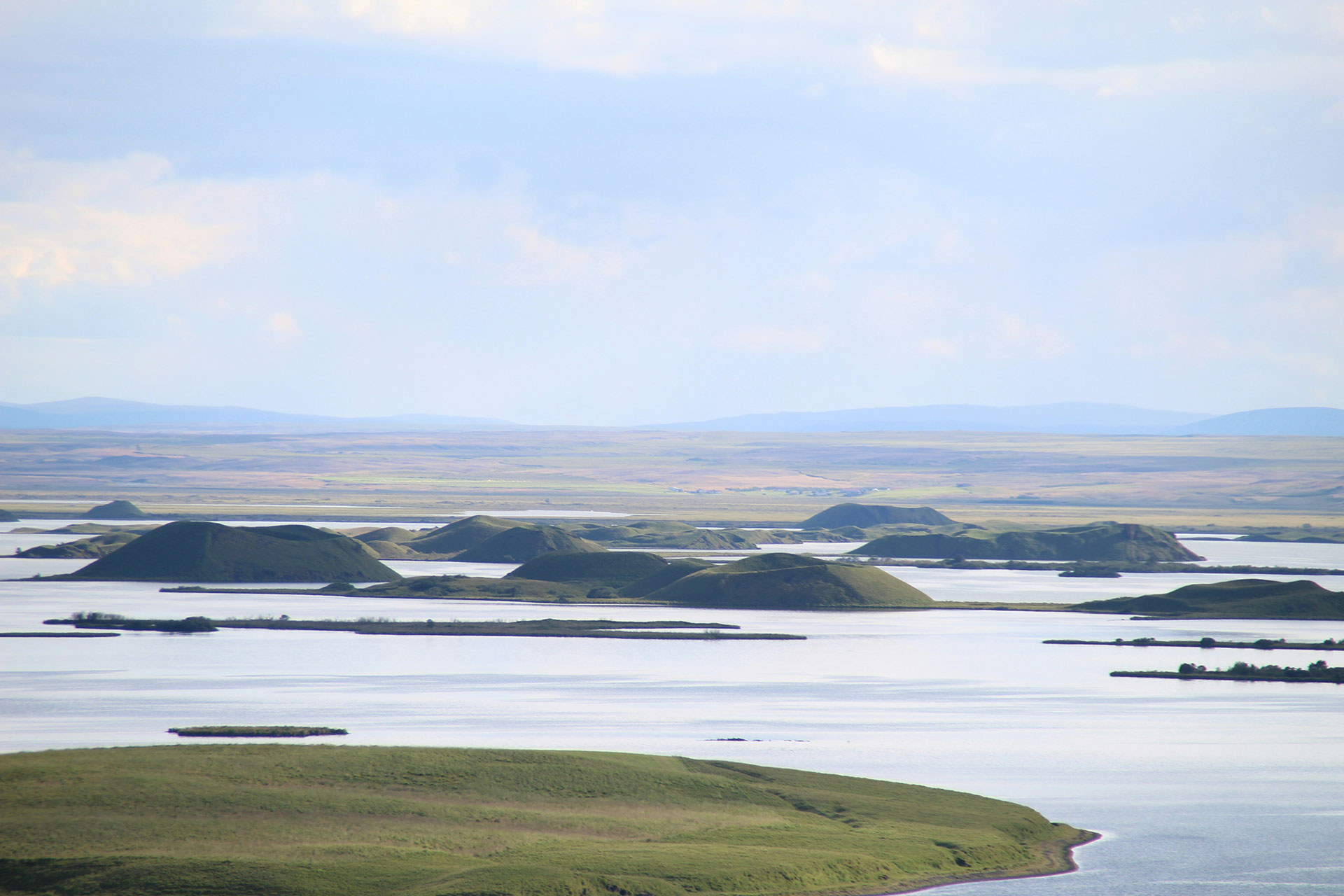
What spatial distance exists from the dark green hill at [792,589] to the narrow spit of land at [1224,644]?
70.3ft

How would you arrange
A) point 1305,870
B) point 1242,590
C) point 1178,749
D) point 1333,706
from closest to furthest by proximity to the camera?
point 1305,870
point 1178,749
point 1333,706
point 1242,590

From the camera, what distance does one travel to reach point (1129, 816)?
4131cm

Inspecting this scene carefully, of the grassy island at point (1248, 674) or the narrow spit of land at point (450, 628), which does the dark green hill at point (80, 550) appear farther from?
the grassy island at point (1248, 674)

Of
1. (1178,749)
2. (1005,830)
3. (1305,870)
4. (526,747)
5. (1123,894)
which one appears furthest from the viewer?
(1178,749)

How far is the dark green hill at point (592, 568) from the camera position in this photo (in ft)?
382

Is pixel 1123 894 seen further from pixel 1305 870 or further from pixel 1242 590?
pixel 1242 590

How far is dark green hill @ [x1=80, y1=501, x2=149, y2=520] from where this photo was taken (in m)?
193

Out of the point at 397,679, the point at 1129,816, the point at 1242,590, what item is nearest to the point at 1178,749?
the point at 1129,816

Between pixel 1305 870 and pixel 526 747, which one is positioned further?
pixel 526 747

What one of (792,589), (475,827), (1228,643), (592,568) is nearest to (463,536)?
(592,568)

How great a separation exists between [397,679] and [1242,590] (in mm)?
61957

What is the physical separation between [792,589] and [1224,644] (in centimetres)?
3223

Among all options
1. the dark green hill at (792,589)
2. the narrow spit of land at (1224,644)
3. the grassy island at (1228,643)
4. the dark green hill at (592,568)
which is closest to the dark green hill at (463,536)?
the dark green hill at (592,568)

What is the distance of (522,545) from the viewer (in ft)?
467
